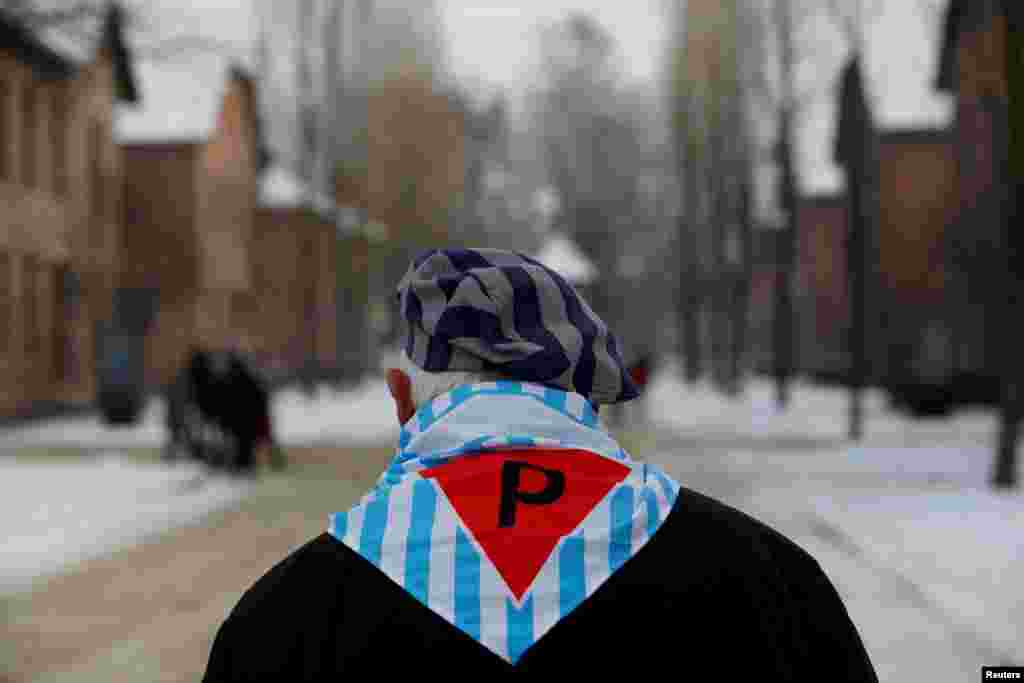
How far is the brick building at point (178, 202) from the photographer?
40.1 metres

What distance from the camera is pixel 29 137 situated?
31453 mm

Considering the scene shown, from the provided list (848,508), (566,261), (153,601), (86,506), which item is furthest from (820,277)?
(153,601)

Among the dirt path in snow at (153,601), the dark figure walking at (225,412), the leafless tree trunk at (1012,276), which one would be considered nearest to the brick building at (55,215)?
the dark figure walking at (225,412)

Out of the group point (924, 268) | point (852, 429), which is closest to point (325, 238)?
point (924, 268)

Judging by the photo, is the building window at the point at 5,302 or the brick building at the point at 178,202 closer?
the building window at the point at 5,302

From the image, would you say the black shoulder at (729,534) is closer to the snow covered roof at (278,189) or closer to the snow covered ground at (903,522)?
the snow covered ground at (903,522)

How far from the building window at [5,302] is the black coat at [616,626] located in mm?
28649

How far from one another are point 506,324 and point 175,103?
1607 inches

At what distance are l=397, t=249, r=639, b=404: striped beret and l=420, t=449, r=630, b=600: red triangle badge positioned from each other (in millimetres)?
123

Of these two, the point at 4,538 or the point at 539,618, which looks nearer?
the point at 539,618

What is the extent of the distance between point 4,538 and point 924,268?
1401 inches

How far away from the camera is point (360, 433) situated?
94.1 feet

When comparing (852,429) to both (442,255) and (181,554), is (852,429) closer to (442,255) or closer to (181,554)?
(181,554)

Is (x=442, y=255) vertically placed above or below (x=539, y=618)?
above
